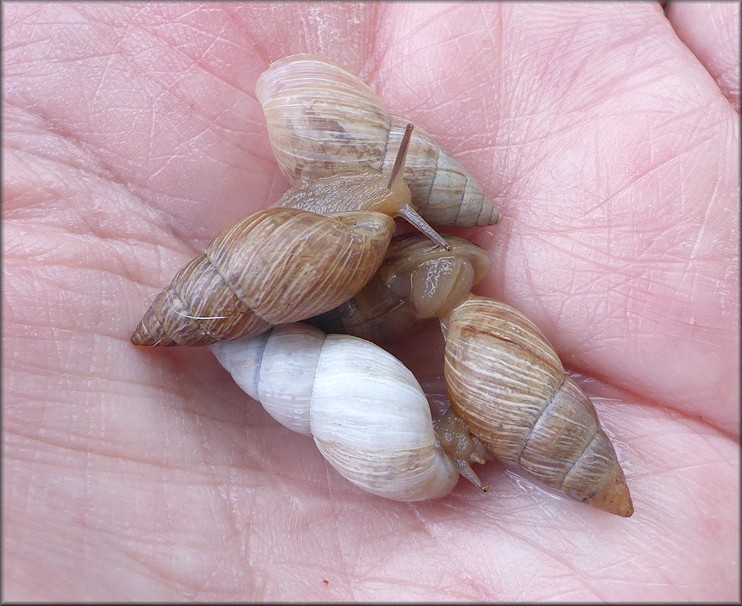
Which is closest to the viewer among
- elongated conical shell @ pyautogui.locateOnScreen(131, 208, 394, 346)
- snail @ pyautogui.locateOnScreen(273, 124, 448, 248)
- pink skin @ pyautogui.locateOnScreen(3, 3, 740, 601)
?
pink skin @ pyautogui.locateOnScreen(3, 3, 740, 601)

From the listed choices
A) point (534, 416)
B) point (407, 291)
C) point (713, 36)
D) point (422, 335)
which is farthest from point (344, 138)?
point (713, 36)

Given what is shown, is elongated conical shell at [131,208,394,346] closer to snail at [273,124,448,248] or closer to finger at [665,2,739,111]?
snail at [273,124,448,248]

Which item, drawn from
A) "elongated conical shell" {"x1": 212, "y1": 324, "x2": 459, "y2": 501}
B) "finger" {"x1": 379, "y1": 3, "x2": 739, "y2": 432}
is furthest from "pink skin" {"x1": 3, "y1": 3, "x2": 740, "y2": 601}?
"elongated conical shell" {"x1": 212, "y1": 324, "x2": 459, "y2": 501}

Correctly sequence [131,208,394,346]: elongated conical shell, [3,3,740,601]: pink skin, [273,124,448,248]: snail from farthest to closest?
[273,124,448,248]: snail
[131,208,394,346]: elongated conical shell
[3,3,740,601]: pink skin

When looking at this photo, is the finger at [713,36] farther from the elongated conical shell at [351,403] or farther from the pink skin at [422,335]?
the elongated conical shell at [351,403]

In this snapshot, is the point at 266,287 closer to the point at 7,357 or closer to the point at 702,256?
the point at 7,357

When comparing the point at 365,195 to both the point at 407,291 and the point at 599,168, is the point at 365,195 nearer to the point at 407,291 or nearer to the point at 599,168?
the point at 407,291
